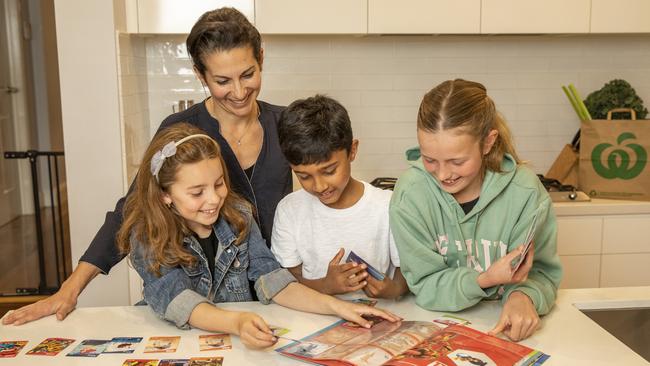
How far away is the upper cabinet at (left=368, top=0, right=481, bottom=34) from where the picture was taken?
2994mm

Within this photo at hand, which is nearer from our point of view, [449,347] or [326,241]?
[449,347]

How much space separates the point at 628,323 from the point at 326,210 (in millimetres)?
859

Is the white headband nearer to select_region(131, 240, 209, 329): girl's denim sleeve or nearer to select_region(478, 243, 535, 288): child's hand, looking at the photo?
select_region(131, 240, 209, 329): girl's denim sleeve

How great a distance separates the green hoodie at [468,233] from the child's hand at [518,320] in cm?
7

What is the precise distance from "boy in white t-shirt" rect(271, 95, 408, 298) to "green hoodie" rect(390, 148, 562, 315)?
14cm

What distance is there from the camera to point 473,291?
5.16 ft

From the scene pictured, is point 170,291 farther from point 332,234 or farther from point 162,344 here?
point 332,234

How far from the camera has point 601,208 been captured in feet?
9.95

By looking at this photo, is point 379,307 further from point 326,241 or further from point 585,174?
point 585,174

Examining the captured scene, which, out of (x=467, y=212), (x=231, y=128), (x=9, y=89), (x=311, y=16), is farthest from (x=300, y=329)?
(x=9, y=89)

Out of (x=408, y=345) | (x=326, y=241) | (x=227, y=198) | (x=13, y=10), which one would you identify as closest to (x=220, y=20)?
(x=227, y=198)

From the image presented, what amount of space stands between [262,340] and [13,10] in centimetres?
558

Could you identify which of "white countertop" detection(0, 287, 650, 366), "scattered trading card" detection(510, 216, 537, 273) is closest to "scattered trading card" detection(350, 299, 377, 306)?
"white countertop" detection(0, 287, 650, 366)

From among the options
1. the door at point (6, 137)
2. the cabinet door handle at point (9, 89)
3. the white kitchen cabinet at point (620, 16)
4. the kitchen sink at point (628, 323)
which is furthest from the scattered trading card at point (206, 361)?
the cabinet door handle at point (9, 89)
